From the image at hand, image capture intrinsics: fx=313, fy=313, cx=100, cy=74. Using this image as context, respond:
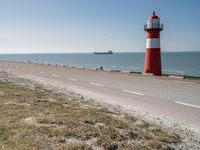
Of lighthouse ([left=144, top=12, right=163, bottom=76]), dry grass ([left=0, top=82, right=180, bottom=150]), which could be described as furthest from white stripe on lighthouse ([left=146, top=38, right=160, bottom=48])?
dry grass ([left=0, top=82, right=180, bottom=150])

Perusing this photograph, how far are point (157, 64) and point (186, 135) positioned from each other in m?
19.1

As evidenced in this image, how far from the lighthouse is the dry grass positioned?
17757 mm

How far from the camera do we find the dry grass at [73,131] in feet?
16.9

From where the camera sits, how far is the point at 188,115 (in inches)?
334

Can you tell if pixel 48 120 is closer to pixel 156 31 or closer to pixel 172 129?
pixel 172 129

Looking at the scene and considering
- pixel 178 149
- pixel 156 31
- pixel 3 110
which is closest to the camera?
pixel 178 149

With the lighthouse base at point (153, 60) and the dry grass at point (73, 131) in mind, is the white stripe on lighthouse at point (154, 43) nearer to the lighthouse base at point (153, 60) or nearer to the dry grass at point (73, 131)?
the lighthouse base at point (153, 60)

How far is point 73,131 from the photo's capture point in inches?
229

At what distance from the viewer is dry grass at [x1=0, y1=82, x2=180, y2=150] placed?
5.15m

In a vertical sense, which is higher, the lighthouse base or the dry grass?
the lighthouse base

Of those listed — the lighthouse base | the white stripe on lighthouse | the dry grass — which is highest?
the white stripe on lighthouse

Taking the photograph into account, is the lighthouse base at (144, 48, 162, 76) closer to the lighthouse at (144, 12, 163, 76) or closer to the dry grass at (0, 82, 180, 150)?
the lighthouse at (144, 12, 163, 76)

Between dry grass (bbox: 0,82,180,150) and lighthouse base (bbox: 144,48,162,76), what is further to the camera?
lighthouse base (bbox: 144,48,162,76)

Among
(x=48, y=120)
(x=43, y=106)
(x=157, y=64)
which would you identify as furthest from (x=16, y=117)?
(x=157, y=64)
